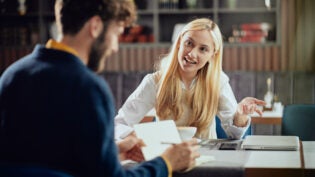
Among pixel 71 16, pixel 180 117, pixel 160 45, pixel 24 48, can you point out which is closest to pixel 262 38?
pixel 160 45

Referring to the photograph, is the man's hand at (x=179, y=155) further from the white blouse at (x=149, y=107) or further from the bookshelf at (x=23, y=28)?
the bookshelf at (x=23, y=28)

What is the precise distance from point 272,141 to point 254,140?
77mm

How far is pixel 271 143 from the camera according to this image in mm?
2561

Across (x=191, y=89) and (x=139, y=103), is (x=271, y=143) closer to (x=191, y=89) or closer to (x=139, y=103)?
(x=191, y=89)

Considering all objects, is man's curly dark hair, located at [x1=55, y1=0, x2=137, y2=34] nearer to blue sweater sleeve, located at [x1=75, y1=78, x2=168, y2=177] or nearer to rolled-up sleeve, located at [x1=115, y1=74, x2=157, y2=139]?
blue sweater sleeve, located at [x1=75, y1=78, x2=168, y2=177]

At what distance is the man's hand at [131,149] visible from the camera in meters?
2.28

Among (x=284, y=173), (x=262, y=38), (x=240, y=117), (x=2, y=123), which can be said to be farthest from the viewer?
(x=262, y=38)

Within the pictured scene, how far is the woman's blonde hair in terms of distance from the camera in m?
3.18

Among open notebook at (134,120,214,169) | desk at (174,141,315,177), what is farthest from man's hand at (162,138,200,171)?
open notebook at (134,120,214,169)

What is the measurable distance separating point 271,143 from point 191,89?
2.51 feet

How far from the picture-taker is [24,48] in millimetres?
7031

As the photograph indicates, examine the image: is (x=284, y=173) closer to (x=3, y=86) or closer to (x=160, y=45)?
(x=3, y=86)

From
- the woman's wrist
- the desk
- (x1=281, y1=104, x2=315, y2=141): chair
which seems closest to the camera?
the desk

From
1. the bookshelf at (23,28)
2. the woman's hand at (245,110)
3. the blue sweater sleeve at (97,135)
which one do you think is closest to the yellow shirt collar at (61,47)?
the blue sweater sleeve at (97,135)
